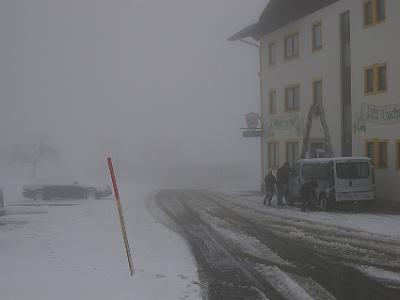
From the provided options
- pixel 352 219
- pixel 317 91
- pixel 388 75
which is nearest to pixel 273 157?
pixel 317 91

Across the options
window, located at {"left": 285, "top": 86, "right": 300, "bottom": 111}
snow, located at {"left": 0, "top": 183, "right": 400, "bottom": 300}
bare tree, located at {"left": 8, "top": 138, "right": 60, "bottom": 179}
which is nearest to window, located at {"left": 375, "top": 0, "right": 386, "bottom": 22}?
window, located at {"left": 285, "top": 86, "right": 300, "bottom": 111}

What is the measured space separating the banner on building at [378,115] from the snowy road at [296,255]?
209 inches

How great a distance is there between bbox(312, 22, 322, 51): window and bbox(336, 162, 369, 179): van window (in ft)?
30.2

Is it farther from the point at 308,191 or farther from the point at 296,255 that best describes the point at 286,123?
the point at 296,255

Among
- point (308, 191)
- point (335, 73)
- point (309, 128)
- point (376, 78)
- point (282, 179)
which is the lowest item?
point (308, 191)

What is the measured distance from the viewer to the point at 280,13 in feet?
96.5

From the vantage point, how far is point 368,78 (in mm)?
22719

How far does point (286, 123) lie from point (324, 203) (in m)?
11.3

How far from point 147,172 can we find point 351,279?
77.1 metres

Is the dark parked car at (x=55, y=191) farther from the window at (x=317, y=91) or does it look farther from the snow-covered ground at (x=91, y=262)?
the window at (x=317, y=91)

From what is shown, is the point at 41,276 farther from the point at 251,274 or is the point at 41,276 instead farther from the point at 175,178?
the point at 175,178

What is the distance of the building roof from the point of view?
26812 mm

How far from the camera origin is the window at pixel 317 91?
26.6 metres

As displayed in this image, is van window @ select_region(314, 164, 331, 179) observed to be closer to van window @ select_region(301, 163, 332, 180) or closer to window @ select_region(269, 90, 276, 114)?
van window @ select_region(301, 163, 332, 180)
